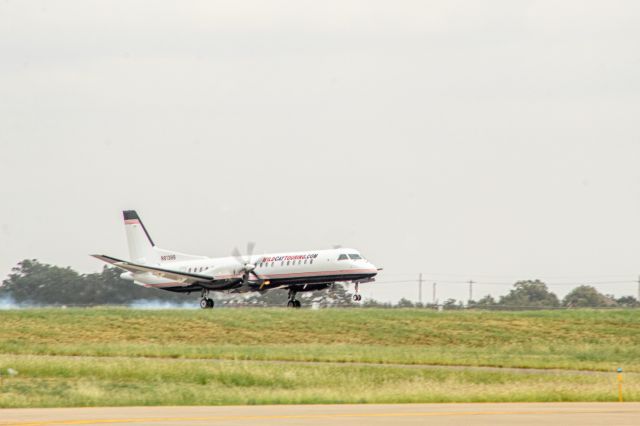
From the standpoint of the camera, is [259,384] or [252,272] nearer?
[259,384]

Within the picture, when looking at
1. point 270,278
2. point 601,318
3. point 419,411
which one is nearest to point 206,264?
point 270,278

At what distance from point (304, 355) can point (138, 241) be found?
34.9 meters

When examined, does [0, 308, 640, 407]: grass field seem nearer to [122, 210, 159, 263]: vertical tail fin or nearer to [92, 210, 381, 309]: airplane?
[92, 210, 381, 309]: airplane

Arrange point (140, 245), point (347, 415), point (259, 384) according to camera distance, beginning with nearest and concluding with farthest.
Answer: point (347, 415) → point (259, 384) → point (140, 245)

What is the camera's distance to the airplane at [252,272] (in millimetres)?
62281

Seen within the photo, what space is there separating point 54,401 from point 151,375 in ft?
19.2

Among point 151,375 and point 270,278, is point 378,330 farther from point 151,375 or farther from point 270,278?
point 151,375

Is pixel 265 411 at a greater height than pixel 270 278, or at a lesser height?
lesser

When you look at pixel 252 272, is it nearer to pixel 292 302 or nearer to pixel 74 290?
pixel 292 302

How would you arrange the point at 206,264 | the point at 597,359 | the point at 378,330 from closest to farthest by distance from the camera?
the point at 597,359
the point at 378,330
the point at 206,264

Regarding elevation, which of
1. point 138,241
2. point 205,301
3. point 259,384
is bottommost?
point 259,384

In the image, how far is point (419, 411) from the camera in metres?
26.0

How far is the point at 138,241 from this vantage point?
76000 millimetres

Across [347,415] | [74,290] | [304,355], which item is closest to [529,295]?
[74,290]
